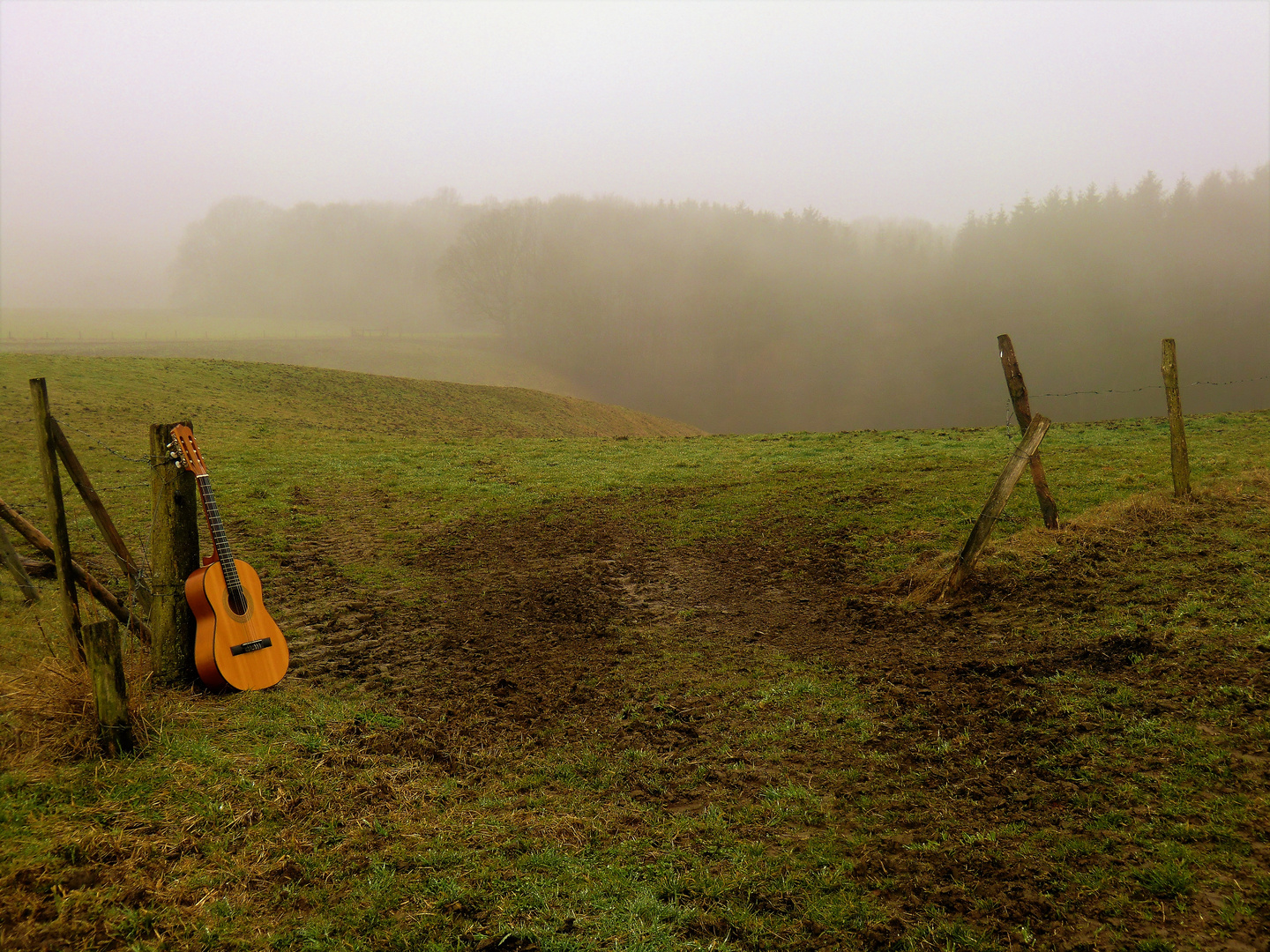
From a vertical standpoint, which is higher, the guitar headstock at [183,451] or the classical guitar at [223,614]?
the guitar headstock at [183,451]

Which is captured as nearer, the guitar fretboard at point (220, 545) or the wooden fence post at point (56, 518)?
the wooden fence post at point (56, 518)

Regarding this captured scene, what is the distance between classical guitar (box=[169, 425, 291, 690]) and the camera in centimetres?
629

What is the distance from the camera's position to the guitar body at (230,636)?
6281 mm

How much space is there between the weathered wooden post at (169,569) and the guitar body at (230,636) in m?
0.09

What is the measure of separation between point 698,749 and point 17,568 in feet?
27.8

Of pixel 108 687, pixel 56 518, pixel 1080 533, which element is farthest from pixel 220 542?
pixel 1080 533

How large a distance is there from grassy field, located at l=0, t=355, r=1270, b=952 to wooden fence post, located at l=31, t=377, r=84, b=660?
43 centimetres

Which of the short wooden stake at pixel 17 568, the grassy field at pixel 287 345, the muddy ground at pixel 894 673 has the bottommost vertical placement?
the muddy ground at pixel 894 673

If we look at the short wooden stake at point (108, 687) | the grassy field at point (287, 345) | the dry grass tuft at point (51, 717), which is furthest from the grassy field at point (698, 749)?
the grassy field at point (287, 345)

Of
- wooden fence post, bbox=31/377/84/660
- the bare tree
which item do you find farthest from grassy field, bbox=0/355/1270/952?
the bare tree

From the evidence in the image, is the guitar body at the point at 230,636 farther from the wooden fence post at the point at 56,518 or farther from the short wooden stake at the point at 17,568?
the short wooden stake at the point at 17,568

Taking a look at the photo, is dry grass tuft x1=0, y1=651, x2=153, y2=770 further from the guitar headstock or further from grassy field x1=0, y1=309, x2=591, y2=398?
grassy field x1=0, y1=309, x2=591, y2=398

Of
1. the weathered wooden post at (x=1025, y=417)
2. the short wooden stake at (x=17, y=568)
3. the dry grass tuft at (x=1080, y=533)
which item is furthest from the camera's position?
the weathered wooden post at (x=1025, y=417)

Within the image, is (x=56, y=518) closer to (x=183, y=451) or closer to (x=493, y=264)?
(x=183, y=451)
